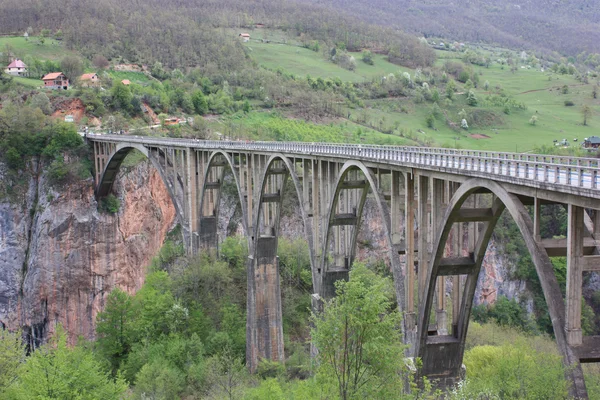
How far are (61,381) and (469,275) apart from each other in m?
17.8

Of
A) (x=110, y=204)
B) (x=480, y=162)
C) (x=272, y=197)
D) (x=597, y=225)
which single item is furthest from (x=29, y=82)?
(x=597, y=225)

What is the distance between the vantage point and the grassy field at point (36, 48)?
410 feet

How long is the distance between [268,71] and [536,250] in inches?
5255

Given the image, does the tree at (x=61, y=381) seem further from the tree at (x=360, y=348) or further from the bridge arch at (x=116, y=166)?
the bridge arch at (x=116, y=166)

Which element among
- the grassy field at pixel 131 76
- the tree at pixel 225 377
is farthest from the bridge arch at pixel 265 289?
the grassy field at pixel 131 76

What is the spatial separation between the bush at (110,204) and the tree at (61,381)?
47302 mm

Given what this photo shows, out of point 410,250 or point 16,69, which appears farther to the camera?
point 16,69

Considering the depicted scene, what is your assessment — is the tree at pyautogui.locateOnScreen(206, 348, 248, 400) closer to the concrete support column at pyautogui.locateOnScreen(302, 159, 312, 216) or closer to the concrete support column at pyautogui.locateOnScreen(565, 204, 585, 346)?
the concrete support column at pyautogui.locateOnScreen(302, 159, 312, 216)

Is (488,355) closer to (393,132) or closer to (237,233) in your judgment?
(237,233)

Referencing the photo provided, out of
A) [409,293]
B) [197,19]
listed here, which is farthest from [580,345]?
[197,19]

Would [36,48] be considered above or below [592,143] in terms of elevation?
above

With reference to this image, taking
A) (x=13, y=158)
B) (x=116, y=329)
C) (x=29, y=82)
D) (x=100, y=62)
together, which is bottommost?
(x=116, y=329)

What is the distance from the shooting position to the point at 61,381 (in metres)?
28.5

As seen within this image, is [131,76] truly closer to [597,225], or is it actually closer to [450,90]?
[450,90]
